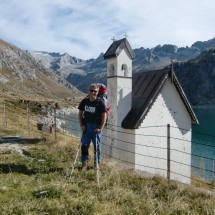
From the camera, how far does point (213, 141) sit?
58219 millimetres

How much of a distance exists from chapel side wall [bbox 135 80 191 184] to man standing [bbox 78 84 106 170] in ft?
38.4

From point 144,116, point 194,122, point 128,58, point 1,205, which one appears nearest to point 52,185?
point 1,205

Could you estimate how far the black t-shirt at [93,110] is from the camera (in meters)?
11.4

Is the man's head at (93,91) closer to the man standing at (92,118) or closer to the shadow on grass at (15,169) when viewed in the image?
the man standing at (92,118)

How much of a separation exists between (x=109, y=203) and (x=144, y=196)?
4.38ft

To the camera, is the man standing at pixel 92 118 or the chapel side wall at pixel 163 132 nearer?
the man standing at pixel 92 118

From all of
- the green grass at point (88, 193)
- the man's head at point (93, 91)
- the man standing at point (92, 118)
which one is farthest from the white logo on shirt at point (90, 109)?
the green grass at point (88, 193)

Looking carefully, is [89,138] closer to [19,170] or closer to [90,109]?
[90,109]

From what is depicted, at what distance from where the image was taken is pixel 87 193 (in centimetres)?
884

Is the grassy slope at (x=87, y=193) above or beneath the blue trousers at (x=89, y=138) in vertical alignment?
beneath

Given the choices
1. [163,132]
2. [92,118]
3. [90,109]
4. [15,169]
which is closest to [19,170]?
[15,169]

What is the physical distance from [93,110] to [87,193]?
344cm

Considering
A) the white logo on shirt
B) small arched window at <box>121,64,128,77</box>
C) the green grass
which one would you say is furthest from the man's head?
small arched window at <box>121,64,128,77</box>

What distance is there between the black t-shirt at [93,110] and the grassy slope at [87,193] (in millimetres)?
1759
